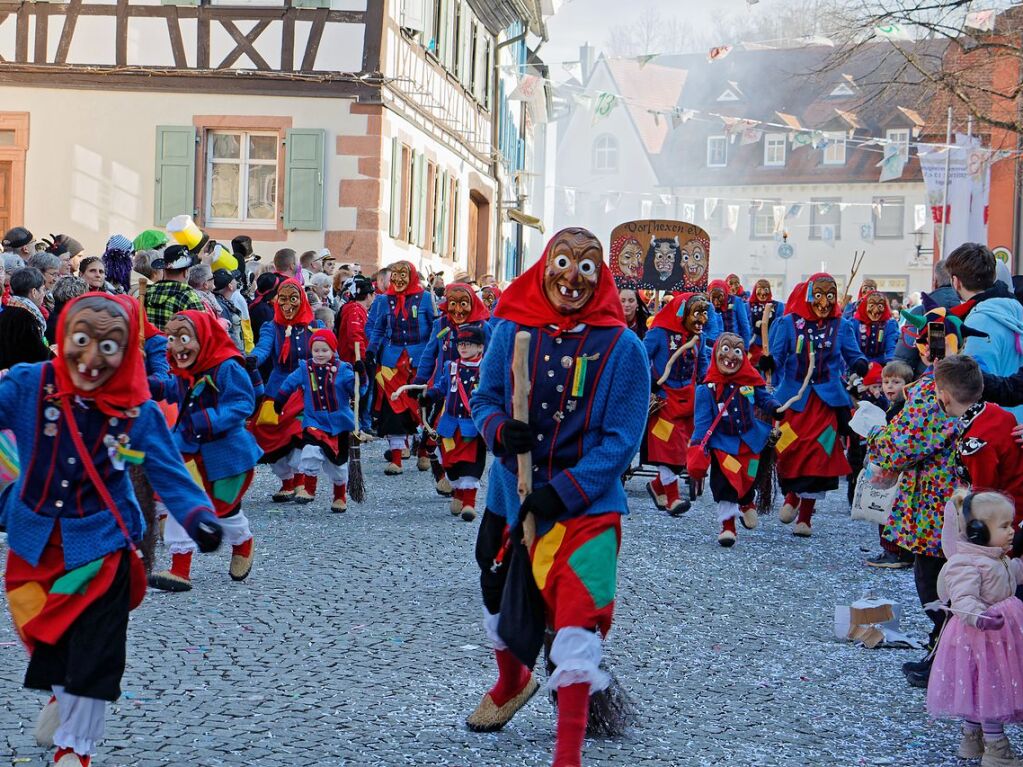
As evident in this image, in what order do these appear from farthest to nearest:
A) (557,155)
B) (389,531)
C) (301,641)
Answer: (557,155), (389,531), (301,641)

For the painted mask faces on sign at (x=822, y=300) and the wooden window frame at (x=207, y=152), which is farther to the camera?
the wooden window frame at (x=207, y=152)

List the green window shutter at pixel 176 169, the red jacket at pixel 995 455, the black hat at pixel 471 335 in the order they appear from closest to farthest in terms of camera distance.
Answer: the red jacket at pixel 995 455 → the black hat at pixel 471 335 → the green window shutter at pixel 176 169

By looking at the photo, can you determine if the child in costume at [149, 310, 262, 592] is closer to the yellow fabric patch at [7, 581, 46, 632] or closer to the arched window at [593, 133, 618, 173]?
the yellow fabric patch at [7, 581, 46, 632]

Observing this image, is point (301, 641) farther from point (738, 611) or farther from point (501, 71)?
point (501, 71)

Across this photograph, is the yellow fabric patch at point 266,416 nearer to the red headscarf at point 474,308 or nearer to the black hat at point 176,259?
the black hat at point 176,259

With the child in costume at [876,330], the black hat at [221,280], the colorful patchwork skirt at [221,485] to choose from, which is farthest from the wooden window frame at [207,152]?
the colorful patchwork skirt at [221,485]

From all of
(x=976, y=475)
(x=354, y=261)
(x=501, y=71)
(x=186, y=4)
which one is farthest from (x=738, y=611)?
(x=501, y=71)

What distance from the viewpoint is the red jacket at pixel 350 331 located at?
15.0 meters

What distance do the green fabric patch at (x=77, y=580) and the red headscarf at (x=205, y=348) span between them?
3629 mm

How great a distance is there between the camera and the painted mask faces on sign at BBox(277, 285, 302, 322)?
461 inches

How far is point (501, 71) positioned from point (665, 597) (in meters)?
26.1

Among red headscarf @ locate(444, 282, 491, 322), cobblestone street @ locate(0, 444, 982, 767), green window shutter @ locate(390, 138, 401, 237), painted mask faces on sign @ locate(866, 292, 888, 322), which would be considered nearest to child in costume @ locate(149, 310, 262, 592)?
cobblestone street @ locate(0, 444, 982, 767)

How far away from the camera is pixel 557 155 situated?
6769 centimetres

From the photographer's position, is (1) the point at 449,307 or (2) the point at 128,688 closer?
(2) the point at 128,688
